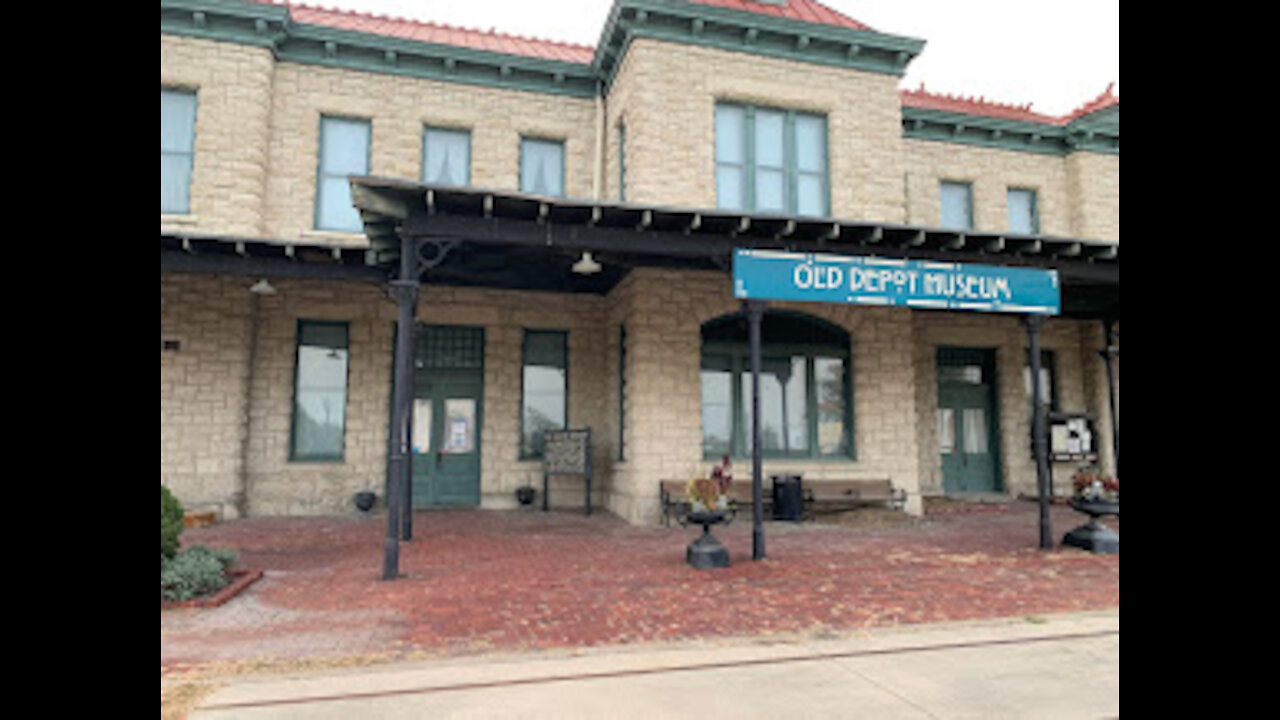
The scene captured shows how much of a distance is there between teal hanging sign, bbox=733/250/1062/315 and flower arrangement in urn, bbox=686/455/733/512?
2.06 meters

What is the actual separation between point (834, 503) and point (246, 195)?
10.6 m

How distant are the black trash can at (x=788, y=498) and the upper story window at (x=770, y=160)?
14.2ft

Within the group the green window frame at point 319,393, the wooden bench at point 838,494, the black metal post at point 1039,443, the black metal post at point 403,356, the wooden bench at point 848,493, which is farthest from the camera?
the green window frame at point 319,393

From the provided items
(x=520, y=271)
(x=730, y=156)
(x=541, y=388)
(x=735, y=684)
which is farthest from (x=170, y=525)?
(x=730, y=156)

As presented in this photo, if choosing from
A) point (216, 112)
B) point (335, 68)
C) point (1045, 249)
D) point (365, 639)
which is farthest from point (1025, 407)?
point (216, 112)

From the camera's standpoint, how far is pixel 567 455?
11773 millimetres

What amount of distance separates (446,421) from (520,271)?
304cm

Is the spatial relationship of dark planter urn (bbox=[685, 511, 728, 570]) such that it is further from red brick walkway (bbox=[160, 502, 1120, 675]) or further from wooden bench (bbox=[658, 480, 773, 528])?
wooden bench (bbox=[658, 480, 773, 528])

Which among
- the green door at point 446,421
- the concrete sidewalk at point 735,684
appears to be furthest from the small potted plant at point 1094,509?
the green door at point 446,421

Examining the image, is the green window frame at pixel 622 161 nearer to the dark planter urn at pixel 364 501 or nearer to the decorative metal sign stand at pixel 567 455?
the decorative metal sign stand at pixel 567 455

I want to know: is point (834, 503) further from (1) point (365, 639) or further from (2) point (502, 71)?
(2) point (502, 71)

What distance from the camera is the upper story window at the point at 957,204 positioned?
14.7 meters

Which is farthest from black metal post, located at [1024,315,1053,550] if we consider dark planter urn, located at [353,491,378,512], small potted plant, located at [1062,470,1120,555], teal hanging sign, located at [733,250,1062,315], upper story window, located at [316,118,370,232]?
upper story window, located at [316,118,370,232]
